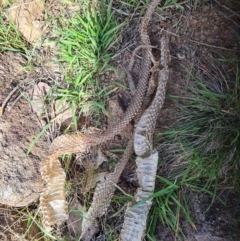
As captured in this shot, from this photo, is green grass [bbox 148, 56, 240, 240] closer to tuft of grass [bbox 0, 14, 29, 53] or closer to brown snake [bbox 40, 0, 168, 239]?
brown snake [bbox 40, 0, 168, 239]

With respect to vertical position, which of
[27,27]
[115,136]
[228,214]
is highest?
[27,27]

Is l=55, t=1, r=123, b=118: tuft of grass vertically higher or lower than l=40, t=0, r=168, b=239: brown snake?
higher

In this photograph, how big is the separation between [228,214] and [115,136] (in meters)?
0.57

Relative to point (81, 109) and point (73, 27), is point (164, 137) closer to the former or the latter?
point (81, 109)

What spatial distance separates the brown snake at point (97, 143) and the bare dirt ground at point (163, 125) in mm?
A: 61

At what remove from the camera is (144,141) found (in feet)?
6.35

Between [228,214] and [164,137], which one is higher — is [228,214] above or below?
below

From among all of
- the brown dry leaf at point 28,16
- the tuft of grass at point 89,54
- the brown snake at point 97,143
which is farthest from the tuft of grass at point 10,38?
the brown snake at point 97,143

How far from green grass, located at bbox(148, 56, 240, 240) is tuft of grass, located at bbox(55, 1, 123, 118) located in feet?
1.09

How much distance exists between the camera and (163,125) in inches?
79.1

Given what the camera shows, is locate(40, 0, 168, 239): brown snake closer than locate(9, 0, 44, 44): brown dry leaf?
Yes

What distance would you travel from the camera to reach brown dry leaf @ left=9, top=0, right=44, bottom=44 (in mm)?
2150

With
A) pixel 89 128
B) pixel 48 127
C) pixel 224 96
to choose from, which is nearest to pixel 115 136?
pixel 89 128

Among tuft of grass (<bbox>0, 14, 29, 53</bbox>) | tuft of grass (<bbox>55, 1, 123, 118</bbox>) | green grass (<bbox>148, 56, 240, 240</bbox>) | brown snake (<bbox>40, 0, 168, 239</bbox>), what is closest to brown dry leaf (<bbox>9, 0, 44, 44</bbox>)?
tuft of grass (<bbox>0, 14, 29, 53</bbox>)
